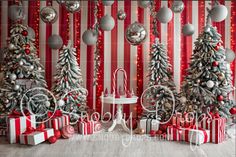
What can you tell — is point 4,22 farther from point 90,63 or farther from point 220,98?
point 220,98

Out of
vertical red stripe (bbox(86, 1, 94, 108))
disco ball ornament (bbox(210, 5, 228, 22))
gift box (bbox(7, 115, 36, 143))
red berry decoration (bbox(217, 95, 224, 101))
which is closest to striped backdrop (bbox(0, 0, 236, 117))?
vertical red stripe (bbox(86, 1, 94, 108))

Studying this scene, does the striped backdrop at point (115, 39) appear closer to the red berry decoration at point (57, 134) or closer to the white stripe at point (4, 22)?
the white stripe at point (4, 22)

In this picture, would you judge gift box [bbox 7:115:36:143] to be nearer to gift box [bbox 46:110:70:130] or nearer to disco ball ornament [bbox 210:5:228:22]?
gift box [bbox 46:110:70:130]

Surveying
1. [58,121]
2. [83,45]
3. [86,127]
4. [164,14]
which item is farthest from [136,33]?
[83,45]

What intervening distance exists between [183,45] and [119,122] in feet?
5.96

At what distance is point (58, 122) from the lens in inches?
172

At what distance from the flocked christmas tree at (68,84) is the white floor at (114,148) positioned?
29.7 inches

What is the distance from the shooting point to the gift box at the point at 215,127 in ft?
13.2

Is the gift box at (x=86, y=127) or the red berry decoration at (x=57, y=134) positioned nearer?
the red berry decoration at (x=57, y=134)

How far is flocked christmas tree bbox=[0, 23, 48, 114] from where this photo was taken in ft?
15.1

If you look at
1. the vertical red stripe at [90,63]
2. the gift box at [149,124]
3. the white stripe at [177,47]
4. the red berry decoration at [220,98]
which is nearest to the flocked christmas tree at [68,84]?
the vertical red stripe at [90,63]

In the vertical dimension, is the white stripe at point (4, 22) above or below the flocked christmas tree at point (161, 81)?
above

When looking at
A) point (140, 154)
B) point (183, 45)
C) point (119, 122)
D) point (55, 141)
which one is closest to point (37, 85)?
point (55, 141)

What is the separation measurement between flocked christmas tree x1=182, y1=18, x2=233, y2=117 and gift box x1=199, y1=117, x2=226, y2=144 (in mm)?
381
